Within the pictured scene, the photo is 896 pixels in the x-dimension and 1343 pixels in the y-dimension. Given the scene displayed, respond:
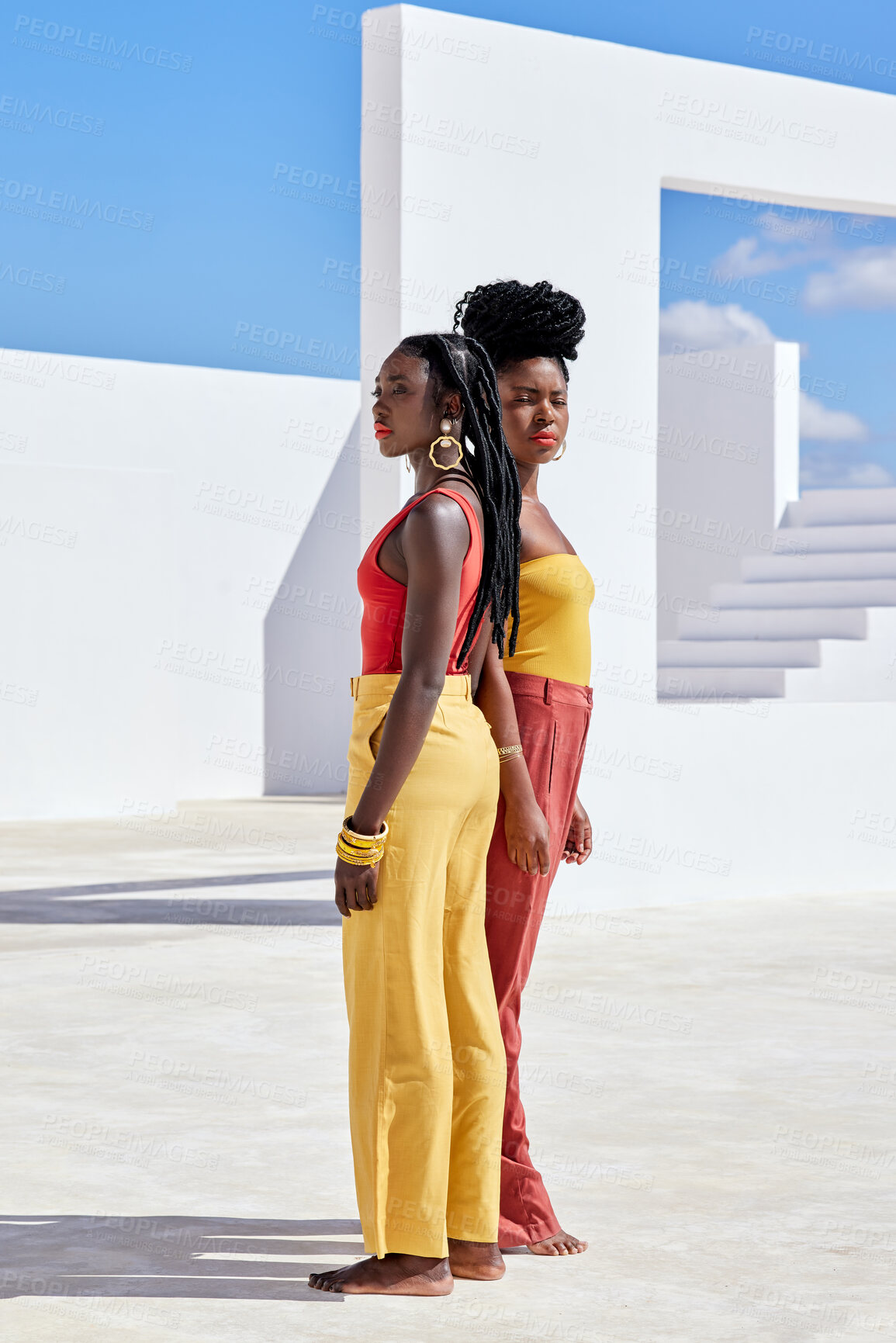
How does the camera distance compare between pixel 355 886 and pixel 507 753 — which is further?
pixel 507 753

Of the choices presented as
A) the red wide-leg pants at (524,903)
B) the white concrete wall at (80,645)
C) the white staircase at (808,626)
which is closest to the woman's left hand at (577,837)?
the red wide-leg pants at (524,903)

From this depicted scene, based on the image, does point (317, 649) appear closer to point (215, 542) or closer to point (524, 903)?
point (215, 542)

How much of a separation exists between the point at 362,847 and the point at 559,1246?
2.79 feet

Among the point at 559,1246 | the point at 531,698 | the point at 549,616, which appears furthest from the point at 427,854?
the point at 559,1246

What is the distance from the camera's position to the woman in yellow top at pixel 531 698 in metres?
2.99

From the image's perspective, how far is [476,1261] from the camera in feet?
9.36

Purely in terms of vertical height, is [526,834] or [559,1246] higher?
[526,834]

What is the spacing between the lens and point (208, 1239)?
3076 mm

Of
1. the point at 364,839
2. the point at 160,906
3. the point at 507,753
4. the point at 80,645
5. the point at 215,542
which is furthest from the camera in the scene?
the point at 215,542

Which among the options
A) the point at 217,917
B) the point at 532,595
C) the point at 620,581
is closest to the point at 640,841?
the point at 620,581

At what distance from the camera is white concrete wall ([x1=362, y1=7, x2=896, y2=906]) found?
6512 millimetres

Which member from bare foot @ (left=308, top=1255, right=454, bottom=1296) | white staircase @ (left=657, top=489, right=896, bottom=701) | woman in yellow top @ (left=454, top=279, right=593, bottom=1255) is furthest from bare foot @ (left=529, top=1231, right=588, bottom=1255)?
white staircase @ (left=657, top=489, right=896, bottom=701)

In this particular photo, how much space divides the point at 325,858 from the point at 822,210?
3.95m

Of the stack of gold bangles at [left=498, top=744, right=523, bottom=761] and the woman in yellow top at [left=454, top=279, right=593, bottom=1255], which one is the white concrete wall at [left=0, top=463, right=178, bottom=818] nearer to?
the woman in yellow top at [left=454, top=279, right=593, bottom=1255]
